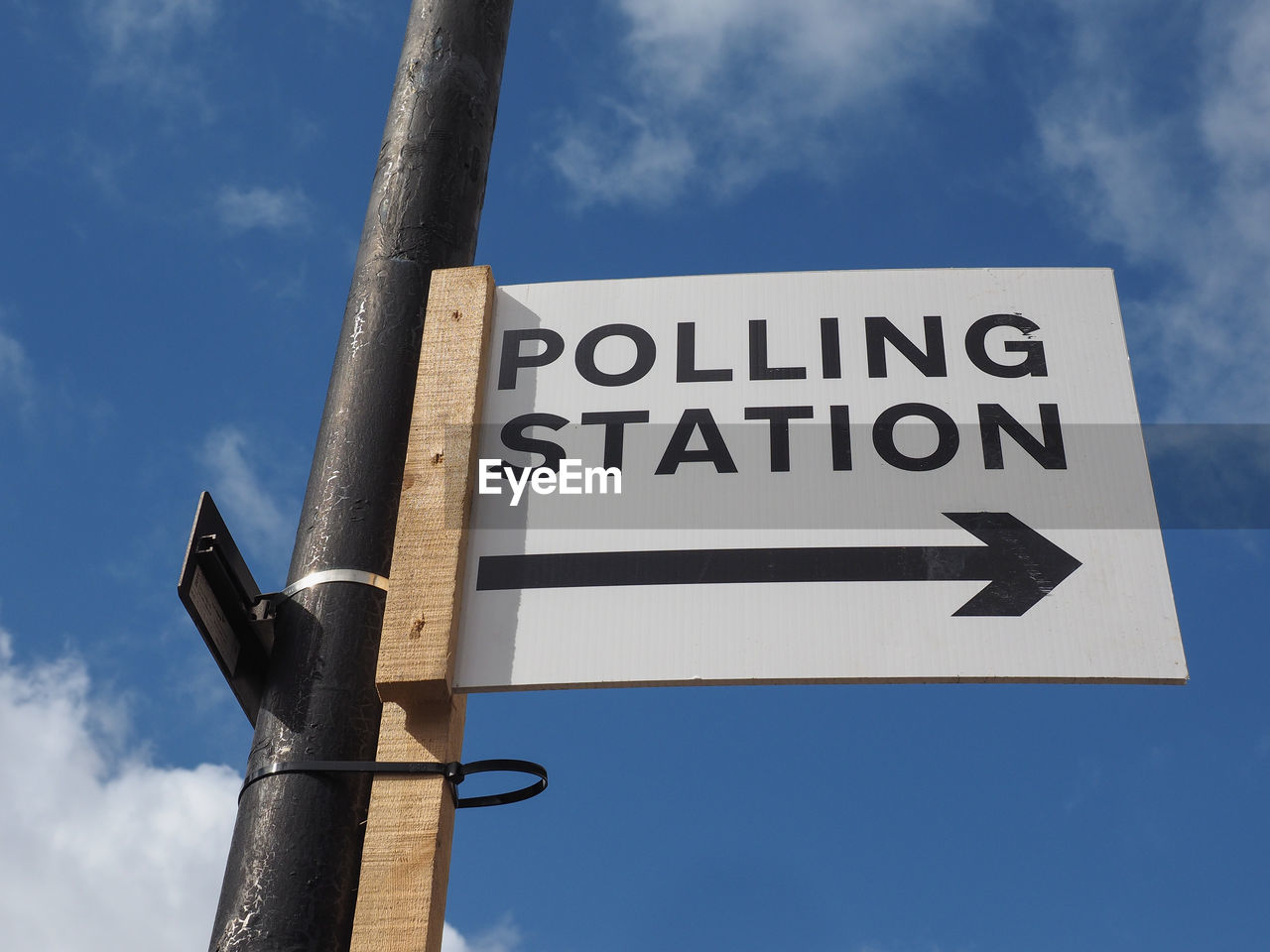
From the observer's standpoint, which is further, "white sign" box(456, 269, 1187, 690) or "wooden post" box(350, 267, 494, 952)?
"white sign" box(456, 269, 1187, 690)

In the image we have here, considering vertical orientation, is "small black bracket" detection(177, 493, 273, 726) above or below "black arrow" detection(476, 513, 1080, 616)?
below

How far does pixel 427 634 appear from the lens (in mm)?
2352

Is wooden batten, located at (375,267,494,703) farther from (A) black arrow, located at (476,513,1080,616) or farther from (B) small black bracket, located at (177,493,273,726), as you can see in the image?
(B) small black bracket, located at (177,493,273,726)

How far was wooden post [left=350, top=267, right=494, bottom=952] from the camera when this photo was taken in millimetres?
2117

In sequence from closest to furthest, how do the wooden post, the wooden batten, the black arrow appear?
the wooden post → the wooden batten → the black arrow

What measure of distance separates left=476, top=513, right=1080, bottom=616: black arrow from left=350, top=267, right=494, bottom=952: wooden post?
0.40 feet

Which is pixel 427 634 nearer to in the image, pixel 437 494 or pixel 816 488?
pixel 437 494

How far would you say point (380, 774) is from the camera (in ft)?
7.38

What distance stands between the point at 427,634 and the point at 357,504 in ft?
1.13

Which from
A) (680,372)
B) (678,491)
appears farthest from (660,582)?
(680,372)

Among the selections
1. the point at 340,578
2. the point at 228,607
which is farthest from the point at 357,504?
the point at 228,607

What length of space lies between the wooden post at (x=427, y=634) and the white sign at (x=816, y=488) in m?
0.06

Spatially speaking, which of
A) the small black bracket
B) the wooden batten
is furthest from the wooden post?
the small black bracket

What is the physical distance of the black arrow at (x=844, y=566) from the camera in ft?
7.94
